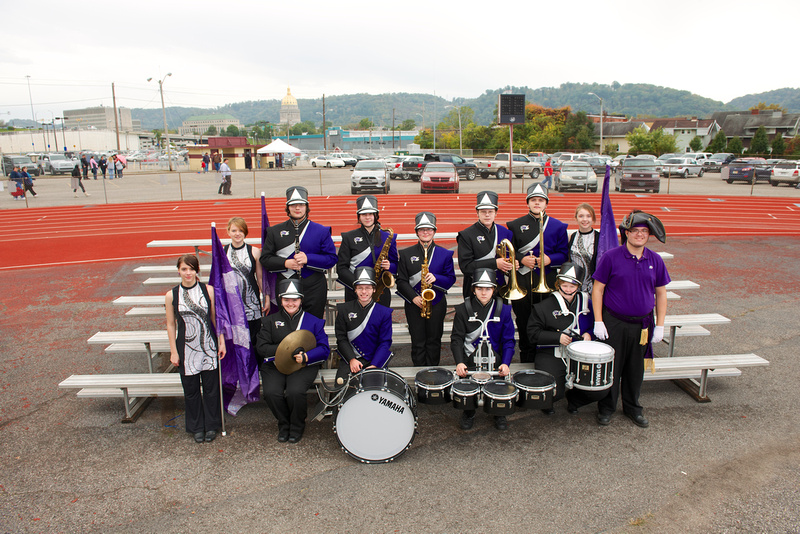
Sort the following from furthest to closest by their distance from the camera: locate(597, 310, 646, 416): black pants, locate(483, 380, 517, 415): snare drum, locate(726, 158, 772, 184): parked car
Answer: locate(726, 158, 772, 184): parked car
locate(597, 310, 646, 416): black pants
locate(483, 380, 517, 415): snare drum

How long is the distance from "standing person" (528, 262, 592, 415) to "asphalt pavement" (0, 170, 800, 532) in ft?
1.91

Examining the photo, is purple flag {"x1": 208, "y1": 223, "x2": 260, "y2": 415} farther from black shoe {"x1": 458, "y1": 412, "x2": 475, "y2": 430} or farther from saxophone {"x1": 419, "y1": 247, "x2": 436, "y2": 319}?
black shoe {"x1": 458, "y1": 412, "x2": 475, "y2": 430}

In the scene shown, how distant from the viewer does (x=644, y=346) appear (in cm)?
527

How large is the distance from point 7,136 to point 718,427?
443 feet

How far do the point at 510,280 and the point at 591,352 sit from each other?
138cm

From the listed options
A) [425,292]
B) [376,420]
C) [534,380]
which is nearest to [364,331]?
[425,292]

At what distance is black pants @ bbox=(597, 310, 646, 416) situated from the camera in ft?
17.2

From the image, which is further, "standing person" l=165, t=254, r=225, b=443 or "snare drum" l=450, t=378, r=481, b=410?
"standing person" l=165, t=254, r=225, b=443

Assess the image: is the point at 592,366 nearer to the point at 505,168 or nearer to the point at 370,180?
the point at 370,180

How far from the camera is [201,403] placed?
5.24 meters

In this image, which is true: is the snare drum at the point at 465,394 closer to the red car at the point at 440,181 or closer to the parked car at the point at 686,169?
the red car at the point at 440,181

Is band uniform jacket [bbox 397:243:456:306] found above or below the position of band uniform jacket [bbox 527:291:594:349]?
above

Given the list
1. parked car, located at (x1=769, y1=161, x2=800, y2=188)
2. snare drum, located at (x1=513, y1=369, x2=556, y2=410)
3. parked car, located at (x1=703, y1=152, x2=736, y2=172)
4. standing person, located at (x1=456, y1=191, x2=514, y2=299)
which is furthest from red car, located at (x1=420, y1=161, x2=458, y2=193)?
parked car, located at (x1=703, y1=152, x2=736, y2=172)

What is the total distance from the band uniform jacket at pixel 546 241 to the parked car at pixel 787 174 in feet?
103
